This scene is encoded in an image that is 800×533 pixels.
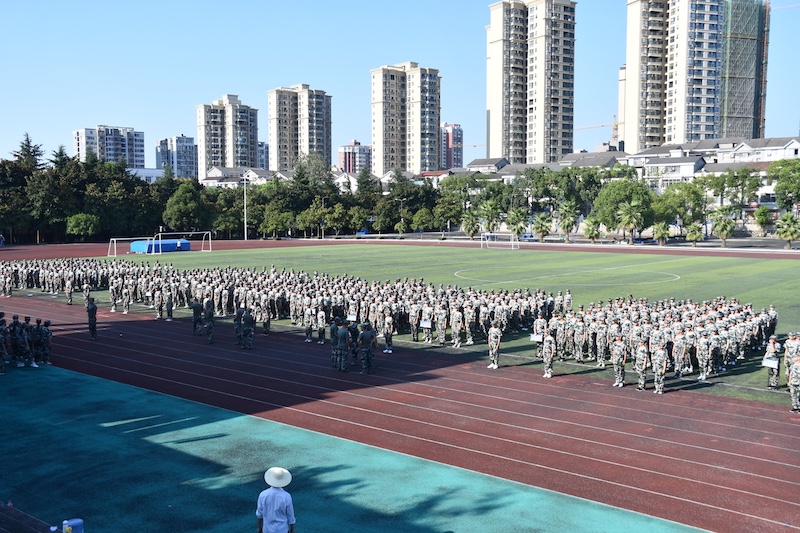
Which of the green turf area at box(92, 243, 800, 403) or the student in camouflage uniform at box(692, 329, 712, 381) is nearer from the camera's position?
the student in camouflage uniform at box(692, 329, 712, 381)

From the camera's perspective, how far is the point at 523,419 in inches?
577

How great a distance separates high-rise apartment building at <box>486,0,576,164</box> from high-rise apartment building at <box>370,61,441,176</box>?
23.6 metres

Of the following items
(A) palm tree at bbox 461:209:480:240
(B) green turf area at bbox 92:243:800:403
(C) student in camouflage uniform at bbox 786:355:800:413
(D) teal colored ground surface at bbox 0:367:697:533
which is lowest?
(D) teal colored ground surface at bbox 0:367:697:533

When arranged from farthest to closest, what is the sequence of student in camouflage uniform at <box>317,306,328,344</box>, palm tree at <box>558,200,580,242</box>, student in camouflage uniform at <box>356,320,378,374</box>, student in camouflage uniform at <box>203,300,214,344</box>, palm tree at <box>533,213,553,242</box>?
palm tree at <box>558,200,580,242</box>
palm tree at <box>533,213,553,242</box>
student in camouflage uniform at <box>317,306,328,344</box>
student in camouflage uniform at <box>203,300,214,344</box>
student in camouflage uniform at <box>356,320,378,374</box>

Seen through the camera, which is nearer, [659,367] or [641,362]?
[659,367]

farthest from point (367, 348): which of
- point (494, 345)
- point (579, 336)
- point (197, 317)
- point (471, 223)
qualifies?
point (471, 223)

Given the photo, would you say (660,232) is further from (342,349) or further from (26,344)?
(26,344)

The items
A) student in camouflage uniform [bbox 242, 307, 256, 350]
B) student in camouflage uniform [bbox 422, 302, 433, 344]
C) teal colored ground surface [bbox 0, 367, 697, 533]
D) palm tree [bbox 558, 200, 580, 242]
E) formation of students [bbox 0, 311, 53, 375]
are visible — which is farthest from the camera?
palm tree [bbox 558, 200, 580, 242]

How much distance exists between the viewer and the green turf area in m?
22.1

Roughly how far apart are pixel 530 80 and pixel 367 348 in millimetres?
150594

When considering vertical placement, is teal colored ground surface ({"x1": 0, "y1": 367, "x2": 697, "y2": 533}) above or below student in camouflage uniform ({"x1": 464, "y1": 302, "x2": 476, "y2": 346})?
below

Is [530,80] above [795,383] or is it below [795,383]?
above

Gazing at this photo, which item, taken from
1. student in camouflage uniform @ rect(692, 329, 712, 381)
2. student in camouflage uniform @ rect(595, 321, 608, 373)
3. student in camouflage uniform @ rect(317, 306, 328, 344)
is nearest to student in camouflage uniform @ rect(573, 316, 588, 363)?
student in camouflage uniform @ rect(595, 321, 608, 373)

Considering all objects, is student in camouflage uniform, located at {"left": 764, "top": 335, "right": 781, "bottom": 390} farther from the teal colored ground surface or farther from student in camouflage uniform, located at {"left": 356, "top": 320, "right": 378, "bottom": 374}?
student in camouflage uniform, located at {"left": 356, "top": 320, "right": 378, "bottom": 374}
